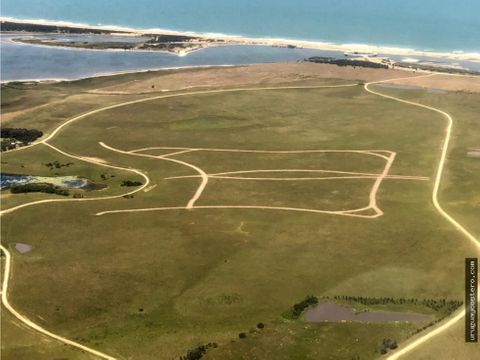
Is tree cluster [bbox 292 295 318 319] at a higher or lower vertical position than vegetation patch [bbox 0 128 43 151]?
lower

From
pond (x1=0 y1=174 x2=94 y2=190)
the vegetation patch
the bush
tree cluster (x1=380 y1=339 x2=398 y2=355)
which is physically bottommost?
tree cluster (x1=380 y1=339 x2=398 y2=355)

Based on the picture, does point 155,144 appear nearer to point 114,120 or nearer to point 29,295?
point 114,120

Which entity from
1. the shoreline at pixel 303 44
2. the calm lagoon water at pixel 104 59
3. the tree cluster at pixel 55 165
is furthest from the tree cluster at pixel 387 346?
the shoreline at pixel 303 44

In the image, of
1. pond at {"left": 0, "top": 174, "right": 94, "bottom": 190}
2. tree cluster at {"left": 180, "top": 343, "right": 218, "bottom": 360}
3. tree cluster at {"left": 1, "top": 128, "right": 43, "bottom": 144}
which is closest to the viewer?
tree cluster at {"left": 180, "top": 343, "right": 218, "bottom": 360}

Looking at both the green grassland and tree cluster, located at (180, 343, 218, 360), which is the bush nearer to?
the green grassland

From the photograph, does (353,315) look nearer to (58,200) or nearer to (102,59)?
(58,200)

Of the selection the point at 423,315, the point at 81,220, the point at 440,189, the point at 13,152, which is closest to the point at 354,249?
the point at 423,315

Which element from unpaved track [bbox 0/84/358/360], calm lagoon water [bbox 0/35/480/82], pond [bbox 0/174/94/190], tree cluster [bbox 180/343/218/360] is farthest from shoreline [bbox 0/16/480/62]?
tree cluster [bbox 180/343/218/360]

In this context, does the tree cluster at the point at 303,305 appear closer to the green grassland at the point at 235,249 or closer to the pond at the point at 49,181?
the green grassland at the point at 235,249
